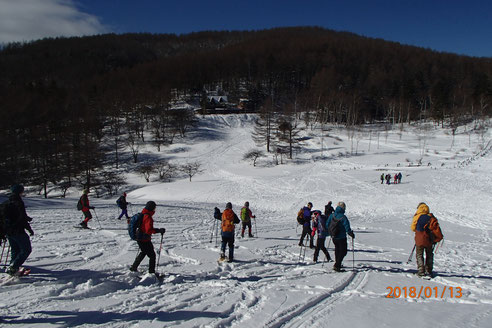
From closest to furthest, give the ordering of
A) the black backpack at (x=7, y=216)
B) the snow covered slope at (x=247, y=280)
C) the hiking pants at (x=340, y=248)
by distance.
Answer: the snow covered slope at (x=247, y=280), the black backpack at (x=7, y=216), the hiking pants at (x=340, y=248)

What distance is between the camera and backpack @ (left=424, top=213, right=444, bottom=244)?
20.3 ft

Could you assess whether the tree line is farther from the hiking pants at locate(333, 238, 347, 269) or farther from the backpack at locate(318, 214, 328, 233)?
the hiking pants at locate(333, 238, 347, 269)

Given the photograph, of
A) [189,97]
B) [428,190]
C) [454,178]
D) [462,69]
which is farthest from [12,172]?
[462,69]

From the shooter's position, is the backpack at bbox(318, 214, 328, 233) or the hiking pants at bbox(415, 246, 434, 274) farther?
the backpack at bbox(318, 214, 328, 233)

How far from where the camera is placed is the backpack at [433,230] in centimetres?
619

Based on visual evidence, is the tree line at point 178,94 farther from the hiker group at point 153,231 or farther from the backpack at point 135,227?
the backpack at point 135,227

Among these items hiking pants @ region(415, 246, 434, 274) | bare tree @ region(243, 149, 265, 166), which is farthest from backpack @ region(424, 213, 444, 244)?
bare tree @ region(243, 149, 265, 166)

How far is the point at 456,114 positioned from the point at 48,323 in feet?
224

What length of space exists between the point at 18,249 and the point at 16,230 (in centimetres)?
38

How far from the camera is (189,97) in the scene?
82.1 metres

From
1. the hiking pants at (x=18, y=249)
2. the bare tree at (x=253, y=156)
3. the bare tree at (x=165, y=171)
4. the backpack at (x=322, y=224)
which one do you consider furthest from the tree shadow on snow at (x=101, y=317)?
the bare tree at (x=253, y=156)

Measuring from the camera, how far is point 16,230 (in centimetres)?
519

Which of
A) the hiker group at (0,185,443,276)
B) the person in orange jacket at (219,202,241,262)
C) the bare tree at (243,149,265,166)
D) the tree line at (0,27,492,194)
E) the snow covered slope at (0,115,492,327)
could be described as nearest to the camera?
the snow covered slope at (0,115,492,327)

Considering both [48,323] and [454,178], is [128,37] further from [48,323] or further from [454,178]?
[48,323]
